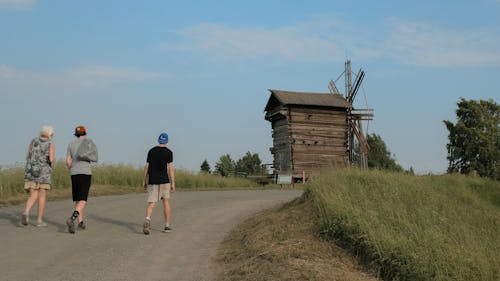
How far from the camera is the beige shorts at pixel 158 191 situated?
1111 centimetres

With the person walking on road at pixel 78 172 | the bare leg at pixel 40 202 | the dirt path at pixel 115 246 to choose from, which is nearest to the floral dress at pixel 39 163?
the bare leg at pixel 40 202

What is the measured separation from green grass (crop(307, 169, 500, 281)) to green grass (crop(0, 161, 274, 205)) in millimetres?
11077

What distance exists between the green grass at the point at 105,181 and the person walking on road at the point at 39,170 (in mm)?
6073

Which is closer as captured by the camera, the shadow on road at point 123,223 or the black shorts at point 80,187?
the black shorts at point 80,187

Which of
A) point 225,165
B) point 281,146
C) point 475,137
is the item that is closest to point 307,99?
point 281,146

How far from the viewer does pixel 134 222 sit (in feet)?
41.4

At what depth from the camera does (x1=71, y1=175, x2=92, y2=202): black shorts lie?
429 inches

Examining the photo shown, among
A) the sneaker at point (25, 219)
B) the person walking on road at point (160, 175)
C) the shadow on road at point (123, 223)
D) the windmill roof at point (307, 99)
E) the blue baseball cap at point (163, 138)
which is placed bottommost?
the shadow on road at point (123, 223)

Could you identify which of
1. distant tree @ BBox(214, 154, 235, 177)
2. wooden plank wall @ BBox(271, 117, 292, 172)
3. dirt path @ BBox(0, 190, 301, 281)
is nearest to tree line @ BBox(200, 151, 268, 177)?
distant tree @ BBox(214, 154, 235, 177)

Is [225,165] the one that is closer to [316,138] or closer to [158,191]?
[316,138]

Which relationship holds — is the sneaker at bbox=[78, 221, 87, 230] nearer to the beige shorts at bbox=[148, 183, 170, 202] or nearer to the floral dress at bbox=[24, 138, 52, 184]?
the floral dress at bbox=[24, 138, 52, 184]

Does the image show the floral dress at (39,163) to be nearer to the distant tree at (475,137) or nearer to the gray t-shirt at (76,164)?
the gray t-shirt at (76,164)

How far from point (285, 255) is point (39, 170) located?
605 centimetres

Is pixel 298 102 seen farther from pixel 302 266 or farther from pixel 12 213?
pixel 302 266
